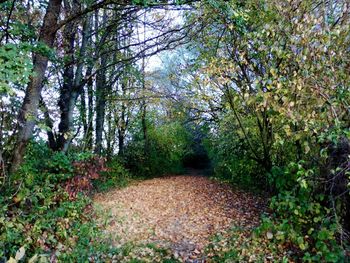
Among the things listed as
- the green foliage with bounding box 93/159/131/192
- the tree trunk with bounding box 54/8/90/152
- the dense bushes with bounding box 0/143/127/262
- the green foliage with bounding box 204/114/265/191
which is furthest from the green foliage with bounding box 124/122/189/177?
the dense bushes with bounding box 0/143/127/262

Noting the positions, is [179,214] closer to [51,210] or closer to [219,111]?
[51,210]

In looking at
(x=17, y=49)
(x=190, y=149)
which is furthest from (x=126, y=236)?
(x=190, y=149)

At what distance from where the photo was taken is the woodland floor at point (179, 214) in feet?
16.2

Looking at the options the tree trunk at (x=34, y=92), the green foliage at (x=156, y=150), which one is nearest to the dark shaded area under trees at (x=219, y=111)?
the tree trunk at (x=34, y=92)

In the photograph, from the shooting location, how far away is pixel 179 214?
618cm

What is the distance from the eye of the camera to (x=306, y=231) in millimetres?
4023

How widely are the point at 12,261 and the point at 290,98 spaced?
328 cm

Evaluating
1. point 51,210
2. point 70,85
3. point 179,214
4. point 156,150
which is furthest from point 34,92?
point 156,150

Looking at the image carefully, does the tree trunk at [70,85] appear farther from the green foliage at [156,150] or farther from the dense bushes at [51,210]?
the green foliage at [156,150]

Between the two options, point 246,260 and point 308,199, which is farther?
point 246,260

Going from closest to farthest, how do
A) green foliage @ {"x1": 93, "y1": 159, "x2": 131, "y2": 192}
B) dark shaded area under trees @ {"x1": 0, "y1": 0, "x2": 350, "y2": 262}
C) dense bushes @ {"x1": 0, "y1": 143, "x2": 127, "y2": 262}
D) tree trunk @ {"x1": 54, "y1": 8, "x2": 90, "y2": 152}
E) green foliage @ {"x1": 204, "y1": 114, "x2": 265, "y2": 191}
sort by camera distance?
dark shaded area under trees @ {"x1": 0, "y1": 0, "x2": 350, "y2": 262} < dense bushes @ {"x1": 0, "y1": 143, "x2": 127, "y2": 262} < tree trunk @ {"x1": 54, "y1": 8, "x2": 90, "y2": 152} < green foliage @ {"x1": 204, "y1": 114, "x2": 265, "y2": 191} < green foliage @ {"x1": 93, "y1": 159, "x2": 131, "y2": 192}

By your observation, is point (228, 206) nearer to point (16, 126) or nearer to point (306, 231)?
point (306, 231)

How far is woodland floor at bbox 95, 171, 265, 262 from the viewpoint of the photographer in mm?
4938

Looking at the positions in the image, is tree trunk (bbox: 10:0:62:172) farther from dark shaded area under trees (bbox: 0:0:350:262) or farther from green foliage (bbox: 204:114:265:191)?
green foliage (bbox: 204:114:265:191)
